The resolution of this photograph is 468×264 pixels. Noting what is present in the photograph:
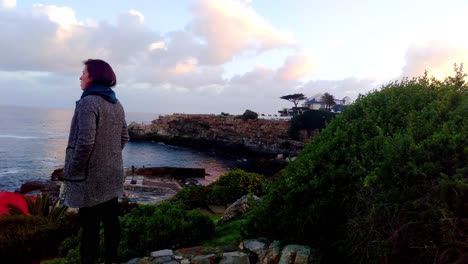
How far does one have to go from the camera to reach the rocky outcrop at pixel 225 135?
6291cm

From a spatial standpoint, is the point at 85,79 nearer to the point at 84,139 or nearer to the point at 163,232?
the point at 84,139

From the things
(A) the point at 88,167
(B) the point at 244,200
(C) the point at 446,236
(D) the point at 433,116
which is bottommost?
(B) the point at 244,200

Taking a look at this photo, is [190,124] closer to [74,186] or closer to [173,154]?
[173,154]

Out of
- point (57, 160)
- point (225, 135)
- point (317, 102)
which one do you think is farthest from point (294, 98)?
point (57, 160)

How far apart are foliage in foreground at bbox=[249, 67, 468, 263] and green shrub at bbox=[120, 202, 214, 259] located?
120cm

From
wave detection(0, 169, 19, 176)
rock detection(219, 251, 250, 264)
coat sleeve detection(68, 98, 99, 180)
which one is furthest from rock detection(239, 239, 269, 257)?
wave detection(0, 169, 19, 176)

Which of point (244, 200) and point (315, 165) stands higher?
point (315, 165)

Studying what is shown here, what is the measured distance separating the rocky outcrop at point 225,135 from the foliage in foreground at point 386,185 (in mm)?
53767

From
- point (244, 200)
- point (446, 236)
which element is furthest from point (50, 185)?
point (446, 236)

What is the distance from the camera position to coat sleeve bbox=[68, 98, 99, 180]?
3627mm

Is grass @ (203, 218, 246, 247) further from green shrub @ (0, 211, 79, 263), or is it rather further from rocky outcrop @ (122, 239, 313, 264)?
green shrub @ (0, 211, 79, 263)

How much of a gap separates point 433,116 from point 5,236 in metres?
8.09

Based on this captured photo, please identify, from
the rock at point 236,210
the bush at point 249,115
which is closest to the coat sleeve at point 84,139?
the rock at point 236,210

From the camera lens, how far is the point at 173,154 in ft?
187
